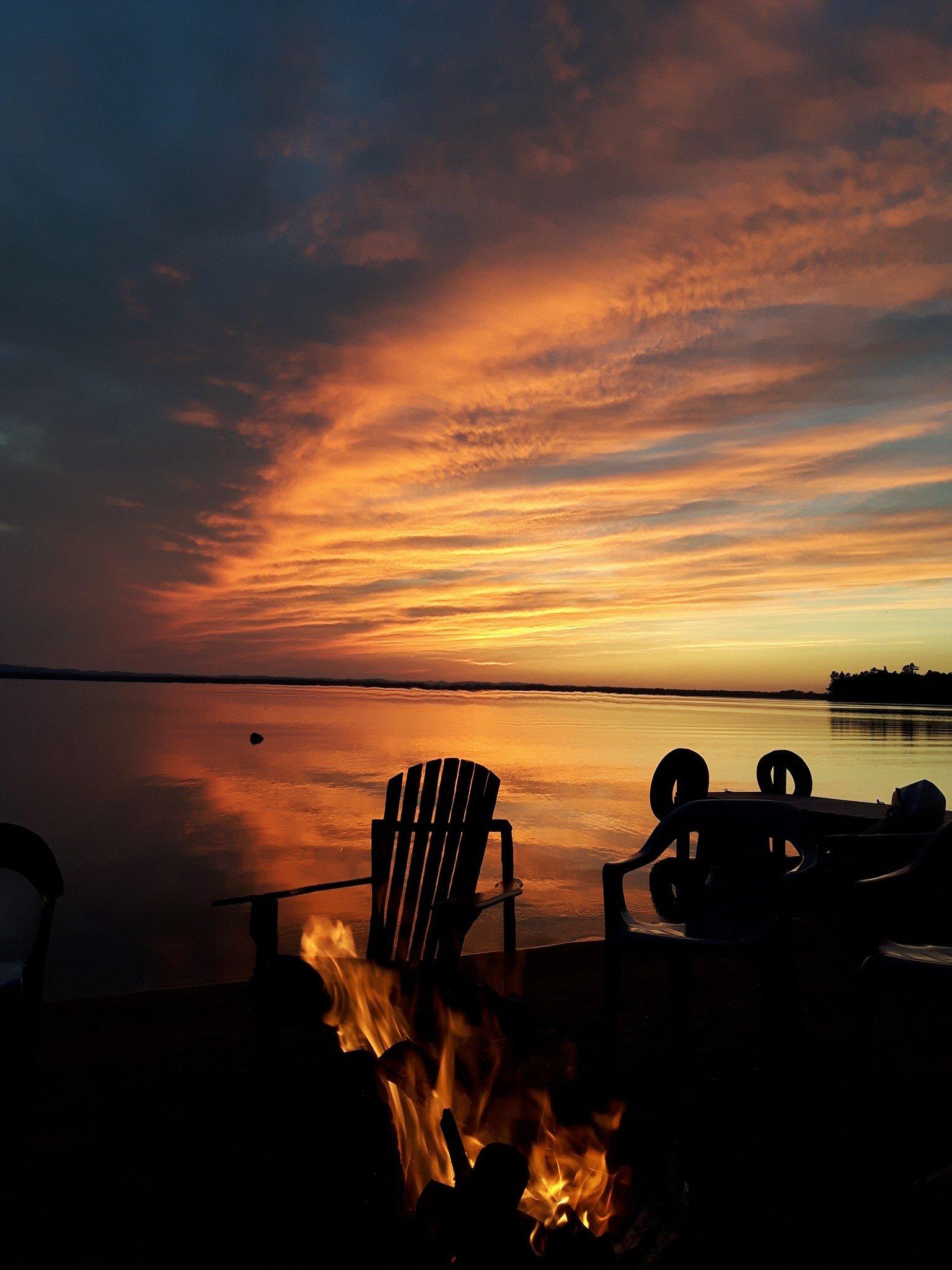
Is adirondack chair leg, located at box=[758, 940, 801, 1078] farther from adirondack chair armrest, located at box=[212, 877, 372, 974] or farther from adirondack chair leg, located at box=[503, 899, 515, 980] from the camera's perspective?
adirondack chair armrest, located at box=[212, 877, 372, 974]

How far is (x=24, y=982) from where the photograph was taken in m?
3.08

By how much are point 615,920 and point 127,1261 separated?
216 centimetres

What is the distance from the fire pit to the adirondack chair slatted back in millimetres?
654

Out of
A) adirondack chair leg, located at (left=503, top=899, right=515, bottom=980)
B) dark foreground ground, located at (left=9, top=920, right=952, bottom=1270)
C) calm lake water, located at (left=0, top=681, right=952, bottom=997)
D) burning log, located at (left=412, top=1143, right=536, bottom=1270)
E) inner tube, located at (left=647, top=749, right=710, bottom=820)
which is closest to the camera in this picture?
burning log, located at (left=412, top=1143, right=536, bottom=1270)

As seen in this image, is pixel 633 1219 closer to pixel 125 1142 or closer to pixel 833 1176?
pixel 833 1176

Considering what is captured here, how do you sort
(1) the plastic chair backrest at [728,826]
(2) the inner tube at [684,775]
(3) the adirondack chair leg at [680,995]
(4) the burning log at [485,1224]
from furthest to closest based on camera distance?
1. (2) the inner tube at [684,775]
2. (1) the plastic chair backrest at [728,826]
3. (3) the adirondack chair leg at [680,995]
4. (4) the burning log at [485,1224]

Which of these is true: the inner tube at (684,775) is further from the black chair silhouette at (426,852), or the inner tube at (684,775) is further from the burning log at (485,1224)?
the burning log at (485,1224)

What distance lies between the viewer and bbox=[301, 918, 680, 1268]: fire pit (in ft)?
5.51

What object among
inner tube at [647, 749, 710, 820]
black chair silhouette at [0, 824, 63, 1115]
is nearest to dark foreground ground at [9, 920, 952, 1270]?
black chair silhouette at [0, 824, 63, 1115]

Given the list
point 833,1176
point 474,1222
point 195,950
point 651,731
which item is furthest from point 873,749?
point 474,1222

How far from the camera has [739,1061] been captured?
3758mm

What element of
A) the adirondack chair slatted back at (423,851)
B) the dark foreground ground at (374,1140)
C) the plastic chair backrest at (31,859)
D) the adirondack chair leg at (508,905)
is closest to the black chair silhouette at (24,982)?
the plastic chair backrest at (31,859)

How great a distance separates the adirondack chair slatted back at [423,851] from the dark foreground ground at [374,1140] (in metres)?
0.62

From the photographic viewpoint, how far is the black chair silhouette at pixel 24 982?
3045mm
